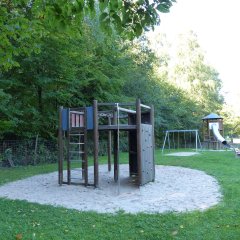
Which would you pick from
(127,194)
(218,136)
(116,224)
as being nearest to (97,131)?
(127,194)

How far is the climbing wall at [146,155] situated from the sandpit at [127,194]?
226 millimetres

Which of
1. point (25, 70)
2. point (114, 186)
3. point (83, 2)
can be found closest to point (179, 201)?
point (114, 186)

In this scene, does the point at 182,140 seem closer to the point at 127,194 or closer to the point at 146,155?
the point at 146,155

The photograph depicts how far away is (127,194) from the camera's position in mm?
7551

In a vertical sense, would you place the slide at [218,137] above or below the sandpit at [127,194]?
above

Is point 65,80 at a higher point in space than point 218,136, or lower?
higher

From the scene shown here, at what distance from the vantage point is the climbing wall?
27.9ft

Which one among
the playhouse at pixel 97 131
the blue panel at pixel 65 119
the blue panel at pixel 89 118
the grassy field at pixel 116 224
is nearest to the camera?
the grassy field at pixel 116 224

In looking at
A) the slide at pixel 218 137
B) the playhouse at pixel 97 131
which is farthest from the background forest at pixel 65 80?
the slide at pixel 218 137

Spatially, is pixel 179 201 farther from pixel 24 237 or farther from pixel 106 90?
pixel 106 90

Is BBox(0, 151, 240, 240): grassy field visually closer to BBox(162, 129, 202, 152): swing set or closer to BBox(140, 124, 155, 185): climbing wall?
BBox(140, 124, 155, 185): climbing wall

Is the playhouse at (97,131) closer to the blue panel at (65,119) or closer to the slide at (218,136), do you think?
the blue panel at (65,119)

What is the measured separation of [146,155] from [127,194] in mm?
1585

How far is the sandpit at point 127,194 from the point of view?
627 centimetres
